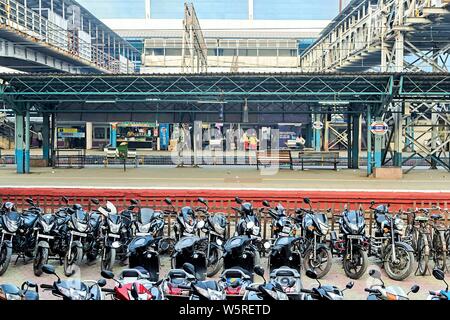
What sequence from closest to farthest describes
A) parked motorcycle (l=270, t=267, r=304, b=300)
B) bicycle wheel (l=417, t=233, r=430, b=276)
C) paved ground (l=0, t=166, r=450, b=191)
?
parked motorcycle (l=270, t=267, r=304, b=300)
bicycle wheel (l=417, t=233, r=430, b=276)
paved ground (l=0, t=166, r=450, b=191)

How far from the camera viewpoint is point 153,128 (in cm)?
5353

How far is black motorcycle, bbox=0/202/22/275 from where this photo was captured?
8.43m

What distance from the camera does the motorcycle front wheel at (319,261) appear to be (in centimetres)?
851

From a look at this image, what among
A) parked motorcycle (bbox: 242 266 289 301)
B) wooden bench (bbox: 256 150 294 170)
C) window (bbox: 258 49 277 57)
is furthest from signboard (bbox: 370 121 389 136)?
window (bbox: 258 49 277 57)

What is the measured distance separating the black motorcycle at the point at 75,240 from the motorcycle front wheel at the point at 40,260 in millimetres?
362

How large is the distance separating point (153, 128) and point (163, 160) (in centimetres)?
2058

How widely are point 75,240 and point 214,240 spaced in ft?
8.47

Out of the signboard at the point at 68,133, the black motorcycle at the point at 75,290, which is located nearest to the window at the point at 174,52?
the signboard at the point at 68,133

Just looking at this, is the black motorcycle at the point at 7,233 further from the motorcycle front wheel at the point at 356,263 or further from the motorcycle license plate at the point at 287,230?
the motorcycle front wheel at the point at 356,263

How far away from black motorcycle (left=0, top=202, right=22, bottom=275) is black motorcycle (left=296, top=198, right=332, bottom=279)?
5252 millimetres

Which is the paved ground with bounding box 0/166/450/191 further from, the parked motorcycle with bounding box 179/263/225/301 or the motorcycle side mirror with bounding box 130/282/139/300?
the motorcycle side mirror with bounding box 130/282/139/300

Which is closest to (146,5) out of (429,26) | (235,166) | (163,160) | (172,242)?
(163,160)

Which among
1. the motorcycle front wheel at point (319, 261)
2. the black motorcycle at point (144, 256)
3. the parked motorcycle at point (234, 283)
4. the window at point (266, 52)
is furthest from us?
the window at point (266, 52)

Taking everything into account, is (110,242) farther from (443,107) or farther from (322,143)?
(322,143)
